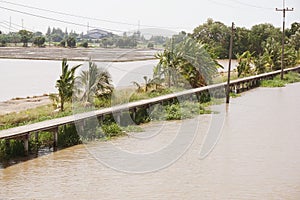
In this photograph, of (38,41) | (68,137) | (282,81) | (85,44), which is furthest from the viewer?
(85,44)

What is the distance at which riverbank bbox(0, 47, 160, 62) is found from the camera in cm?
2753

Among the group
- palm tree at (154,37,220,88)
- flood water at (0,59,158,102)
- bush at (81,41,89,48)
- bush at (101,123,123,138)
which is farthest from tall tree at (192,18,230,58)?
bush at (101,123,123,138)

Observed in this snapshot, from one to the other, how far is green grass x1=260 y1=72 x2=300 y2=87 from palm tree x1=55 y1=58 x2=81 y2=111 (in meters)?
16.3

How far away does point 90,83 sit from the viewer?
1409 centimetres

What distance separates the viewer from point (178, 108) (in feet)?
51.8

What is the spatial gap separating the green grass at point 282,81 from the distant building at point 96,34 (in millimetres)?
8598

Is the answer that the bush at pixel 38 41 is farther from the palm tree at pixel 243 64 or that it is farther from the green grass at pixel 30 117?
the green grass at pixel 30 117

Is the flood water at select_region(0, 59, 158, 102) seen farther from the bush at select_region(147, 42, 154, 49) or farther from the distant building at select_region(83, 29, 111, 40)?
the distant building at select_region(83, 29, 111, 40)

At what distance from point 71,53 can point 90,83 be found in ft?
55.7

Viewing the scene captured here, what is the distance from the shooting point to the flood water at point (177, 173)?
7926mm

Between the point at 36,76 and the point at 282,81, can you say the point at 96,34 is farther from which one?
the point at 282,81

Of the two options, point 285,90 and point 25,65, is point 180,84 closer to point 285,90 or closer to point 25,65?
point 285,90

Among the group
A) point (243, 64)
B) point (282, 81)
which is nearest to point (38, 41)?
point (243, 64)

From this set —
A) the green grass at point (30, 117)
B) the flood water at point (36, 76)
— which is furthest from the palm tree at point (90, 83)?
the flood water at point (36, 76)
